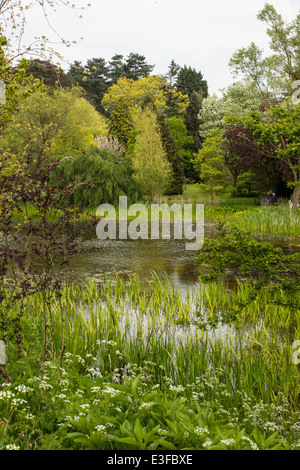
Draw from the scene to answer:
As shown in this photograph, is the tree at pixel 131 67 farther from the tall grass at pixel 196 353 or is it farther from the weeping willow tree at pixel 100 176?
the tall grass at pixel 196 353

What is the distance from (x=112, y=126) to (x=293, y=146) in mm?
28397

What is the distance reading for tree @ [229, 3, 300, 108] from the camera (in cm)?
2380

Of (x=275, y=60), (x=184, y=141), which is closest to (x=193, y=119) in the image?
(x=184, y=141)

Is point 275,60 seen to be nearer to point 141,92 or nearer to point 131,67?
point 141,92

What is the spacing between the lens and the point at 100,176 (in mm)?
19484

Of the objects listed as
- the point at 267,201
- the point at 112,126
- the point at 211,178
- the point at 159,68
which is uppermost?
the point at 159,68

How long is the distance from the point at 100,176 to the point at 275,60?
13.7 metres

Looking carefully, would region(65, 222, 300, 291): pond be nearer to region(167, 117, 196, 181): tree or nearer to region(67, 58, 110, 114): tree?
region(167, 117, 196, 181): tree

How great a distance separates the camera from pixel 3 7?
4.77m

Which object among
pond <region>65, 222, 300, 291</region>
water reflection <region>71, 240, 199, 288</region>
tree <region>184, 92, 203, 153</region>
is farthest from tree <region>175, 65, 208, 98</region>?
water reflection <region>71, 240, 199, 288</region>

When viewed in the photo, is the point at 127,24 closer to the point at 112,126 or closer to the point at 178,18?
the point at 178,18

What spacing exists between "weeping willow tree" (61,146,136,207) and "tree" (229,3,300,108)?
9903 millimetres
